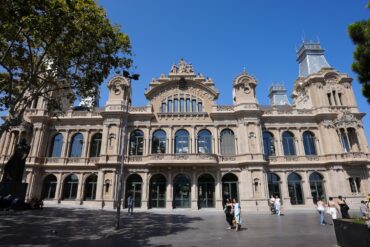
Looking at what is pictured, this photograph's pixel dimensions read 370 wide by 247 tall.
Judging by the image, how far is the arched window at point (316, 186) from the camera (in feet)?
92.9

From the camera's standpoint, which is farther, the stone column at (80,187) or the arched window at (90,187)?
the arched window at (90,187)

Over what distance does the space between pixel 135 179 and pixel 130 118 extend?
820cm

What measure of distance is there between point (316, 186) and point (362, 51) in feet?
82.3

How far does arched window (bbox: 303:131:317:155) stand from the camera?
30.2m

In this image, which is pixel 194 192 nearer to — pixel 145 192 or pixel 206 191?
pixel 206 191

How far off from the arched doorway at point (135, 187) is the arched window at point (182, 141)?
6.17 metres

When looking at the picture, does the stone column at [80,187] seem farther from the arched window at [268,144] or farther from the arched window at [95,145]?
the arched window at [268,144]

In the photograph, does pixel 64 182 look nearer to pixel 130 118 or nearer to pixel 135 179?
pixel 135 179

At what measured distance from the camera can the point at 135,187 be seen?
28.3 metres

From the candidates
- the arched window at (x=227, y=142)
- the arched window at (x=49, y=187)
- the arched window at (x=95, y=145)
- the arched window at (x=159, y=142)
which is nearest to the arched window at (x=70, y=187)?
the arched window at (x=49, y=187)

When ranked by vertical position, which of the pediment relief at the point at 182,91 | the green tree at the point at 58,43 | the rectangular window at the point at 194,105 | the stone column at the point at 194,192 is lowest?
the stone column at the point at 194,192

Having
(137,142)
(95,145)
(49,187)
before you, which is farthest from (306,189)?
(49,187)

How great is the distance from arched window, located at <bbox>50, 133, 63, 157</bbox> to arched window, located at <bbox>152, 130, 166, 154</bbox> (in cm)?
1294

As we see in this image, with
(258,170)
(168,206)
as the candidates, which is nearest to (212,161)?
(258,170)
